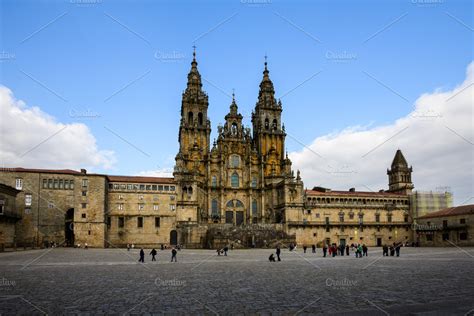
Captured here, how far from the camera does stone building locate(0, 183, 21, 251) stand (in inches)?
1882

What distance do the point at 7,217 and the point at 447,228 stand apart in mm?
67904

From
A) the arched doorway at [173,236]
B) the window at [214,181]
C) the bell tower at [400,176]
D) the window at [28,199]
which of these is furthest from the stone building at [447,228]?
the window at [28,199]

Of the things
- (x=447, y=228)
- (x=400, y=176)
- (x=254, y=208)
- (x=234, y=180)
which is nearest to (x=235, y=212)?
(x=254, y=208)

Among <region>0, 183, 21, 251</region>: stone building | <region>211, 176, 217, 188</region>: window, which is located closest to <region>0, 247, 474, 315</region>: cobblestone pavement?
<region>0, 183, 21, 251</region>: stone building

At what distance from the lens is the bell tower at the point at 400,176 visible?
89.2 m

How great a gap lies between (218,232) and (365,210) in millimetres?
33376

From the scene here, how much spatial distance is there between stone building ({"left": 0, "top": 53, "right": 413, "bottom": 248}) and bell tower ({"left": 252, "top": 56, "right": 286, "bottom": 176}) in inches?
8.6

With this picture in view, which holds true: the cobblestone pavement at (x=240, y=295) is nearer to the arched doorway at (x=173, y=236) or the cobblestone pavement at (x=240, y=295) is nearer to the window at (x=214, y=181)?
the arched doorway at (x=173, y=236)

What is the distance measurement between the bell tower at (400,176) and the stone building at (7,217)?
7570cm

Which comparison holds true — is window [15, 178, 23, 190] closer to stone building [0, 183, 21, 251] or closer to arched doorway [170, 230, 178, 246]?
stone building [0, 183, 21, 251]

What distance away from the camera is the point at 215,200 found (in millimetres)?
78250

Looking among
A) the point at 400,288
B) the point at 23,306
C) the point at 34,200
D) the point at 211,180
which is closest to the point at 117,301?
the point at 23,306

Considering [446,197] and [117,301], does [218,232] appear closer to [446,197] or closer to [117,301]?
[117,301]

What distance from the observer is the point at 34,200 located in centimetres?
5928
